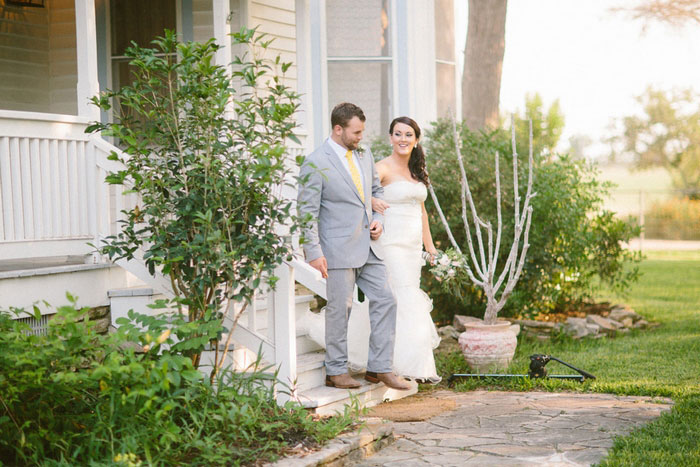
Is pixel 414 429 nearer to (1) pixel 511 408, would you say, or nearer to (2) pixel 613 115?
(1) pixel 511 408

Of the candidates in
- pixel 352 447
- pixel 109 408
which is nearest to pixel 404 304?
pixel 352 447

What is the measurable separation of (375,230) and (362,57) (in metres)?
4.13

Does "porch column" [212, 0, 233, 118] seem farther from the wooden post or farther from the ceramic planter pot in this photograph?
the ceramic planter pot

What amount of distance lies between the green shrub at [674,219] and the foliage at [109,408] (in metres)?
21.9

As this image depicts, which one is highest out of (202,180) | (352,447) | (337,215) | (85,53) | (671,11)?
(671,11)

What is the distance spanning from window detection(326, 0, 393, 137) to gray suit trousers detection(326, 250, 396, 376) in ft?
12.2

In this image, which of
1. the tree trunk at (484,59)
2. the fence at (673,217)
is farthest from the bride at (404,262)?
the fence at (673,217)

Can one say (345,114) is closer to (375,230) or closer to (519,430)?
(375,230)

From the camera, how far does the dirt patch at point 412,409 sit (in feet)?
17.9

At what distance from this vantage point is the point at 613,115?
43750mm

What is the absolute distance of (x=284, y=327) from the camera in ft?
16.9

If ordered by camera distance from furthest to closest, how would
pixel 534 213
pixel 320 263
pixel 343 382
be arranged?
1. pixel 534 213
2. pixel 343 382
3. pixel 320 263

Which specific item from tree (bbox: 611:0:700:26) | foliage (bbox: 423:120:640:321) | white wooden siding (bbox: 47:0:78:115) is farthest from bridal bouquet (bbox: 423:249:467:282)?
tree (bbox: 611:0:700:26)

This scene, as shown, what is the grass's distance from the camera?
457cm
